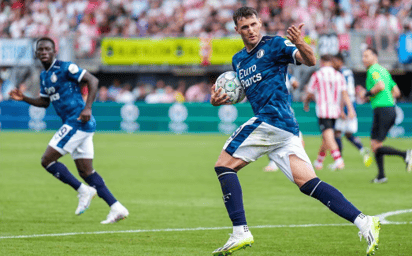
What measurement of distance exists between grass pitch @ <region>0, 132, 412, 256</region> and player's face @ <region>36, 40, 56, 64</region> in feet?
6.06

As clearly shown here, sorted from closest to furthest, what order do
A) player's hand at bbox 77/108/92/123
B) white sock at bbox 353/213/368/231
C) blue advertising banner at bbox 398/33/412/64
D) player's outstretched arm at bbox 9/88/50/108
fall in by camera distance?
white sock at bbox 353/213/368/231, player's hand at bbox 77/108/92/123, player's outstretched arm at bbox 9/88/50/108, blue advertising banner at bbox 398/33/412/64

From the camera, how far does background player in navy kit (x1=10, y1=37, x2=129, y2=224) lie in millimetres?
8617

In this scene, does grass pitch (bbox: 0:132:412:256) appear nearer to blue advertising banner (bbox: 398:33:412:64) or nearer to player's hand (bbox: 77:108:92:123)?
player's hand (bbox: 77:108:92:123)

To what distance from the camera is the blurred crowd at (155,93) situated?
27344 millimetres

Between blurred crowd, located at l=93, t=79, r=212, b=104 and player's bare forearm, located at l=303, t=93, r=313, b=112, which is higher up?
player's bare forearm, located at l=303, t=93, r=313, b=112

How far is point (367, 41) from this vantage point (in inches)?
936

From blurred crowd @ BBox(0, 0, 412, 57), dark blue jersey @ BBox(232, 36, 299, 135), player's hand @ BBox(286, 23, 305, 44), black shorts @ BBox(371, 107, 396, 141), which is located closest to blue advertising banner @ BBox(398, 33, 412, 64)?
blurred crowd @ BBox(0, 0, 412, 57)

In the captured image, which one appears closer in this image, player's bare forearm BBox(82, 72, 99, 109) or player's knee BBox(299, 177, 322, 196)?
player's knee BBox(299, 177, 322, 196)

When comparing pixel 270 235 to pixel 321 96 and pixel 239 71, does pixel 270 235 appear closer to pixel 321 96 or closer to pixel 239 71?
pixel 239 71

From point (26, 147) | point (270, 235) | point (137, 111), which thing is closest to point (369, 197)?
point (270, 235)

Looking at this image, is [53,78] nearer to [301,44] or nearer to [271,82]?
[271,82]

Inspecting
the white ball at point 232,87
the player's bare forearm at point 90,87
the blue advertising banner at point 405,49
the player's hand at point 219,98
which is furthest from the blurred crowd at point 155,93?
the player's hand at point 219,98

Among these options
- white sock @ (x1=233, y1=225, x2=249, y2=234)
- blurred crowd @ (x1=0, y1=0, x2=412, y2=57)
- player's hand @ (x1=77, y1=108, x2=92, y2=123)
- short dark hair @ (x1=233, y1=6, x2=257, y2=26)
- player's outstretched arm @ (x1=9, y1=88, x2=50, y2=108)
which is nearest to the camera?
white sock @ (x1=233, y1=225, x2=249, y2=234)

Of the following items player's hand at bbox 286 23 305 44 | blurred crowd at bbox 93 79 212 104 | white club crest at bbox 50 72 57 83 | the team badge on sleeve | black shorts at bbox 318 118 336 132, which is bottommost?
blurred crowd at bbox 93 79 212 104
